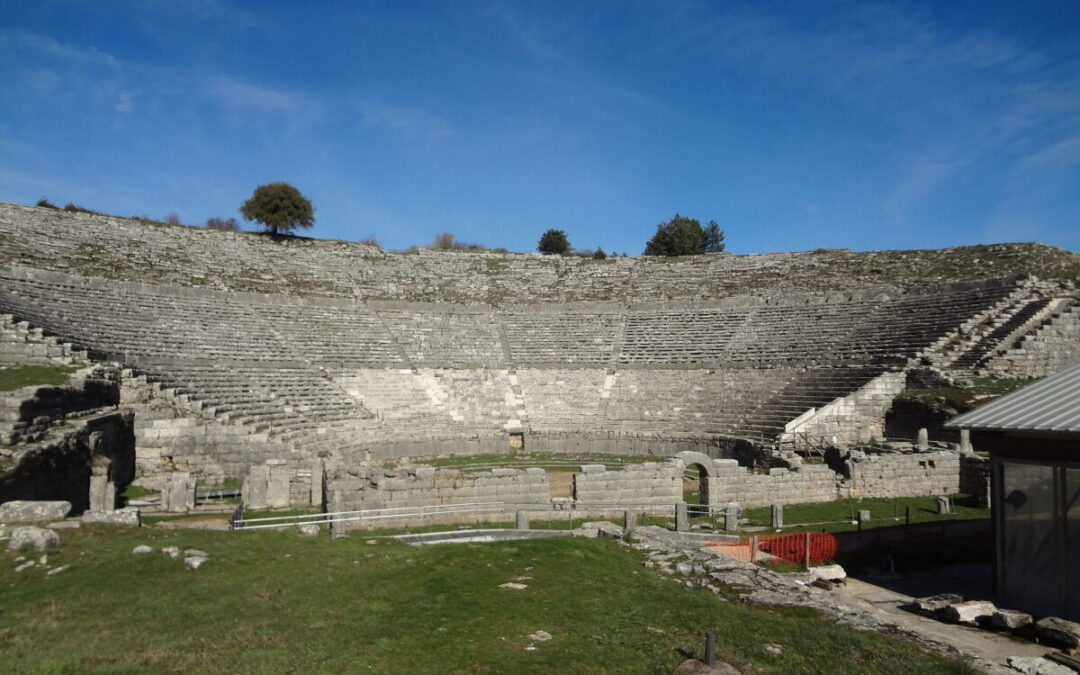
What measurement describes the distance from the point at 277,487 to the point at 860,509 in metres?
15.0

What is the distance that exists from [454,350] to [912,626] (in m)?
27.4

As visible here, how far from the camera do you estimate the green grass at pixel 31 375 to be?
16.8 m

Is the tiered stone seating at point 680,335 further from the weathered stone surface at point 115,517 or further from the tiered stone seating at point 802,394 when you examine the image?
the weathered stone surface at point 115,517

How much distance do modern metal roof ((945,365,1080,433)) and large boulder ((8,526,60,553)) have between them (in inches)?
511

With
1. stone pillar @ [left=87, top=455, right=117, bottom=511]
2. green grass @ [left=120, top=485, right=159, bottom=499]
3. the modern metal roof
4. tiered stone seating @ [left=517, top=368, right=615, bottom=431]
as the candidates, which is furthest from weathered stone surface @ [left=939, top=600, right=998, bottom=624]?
tiered stone seating @ [left=517, top=368, right=615, bottom=431]

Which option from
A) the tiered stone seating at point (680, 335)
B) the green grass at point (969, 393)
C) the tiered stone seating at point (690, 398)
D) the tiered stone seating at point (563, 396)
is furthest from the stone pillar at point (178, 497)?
the green grass at point (969, 393)

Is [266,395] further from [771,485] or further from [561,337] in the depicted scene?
[771,485]

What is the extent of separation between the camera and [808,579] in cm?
1102

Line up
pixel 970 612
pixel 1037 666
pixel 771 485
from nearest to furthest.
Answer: pixel 1037 666
pixel 970 612
pixel 771 485

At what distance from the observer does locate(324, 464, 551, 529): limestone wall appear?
14984mm

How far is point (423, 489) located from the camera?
51.3 ft

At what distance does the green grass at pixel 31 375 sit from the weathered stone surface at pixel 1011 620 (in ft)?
65.6

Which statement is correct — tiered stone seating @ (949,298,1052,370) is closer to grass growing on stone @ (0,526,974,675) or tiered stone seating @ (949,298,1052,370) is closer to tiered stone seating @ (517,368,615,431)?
tiered stone seating @ (517,368,615,431)

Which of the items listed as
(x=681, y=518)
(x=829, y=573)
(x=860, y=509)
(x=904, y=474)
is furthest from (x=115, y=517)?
(x=904, y=474)
